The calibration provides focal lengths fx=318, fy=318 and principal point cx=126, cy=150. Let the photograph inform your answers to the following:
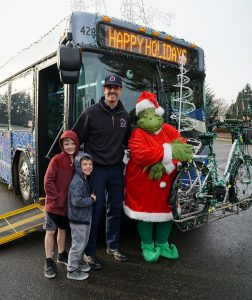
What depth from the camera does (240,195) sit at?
447cm

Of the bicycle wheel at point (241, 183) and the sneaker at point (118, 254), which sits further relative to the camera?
the bicycle wheel at point (241, 183)

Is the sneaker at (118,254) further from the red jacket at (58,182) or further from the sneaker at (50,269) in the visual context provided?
the red jacket at (58,182)

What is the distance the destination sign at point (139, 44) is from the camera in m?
4.29

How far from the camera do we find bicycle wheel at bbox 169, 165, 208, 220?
363 cm

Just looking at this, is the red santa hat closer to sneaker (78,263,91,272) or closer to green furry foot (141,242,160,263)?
green furry foot (141,242,160,263)

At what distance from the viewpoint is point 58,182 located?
339 centimetres

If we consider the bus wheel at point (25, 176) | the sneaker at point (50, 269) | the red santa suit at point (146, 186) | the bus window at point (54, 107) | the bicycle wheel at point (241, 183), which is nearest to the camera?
the sneaker at point (50, 269)

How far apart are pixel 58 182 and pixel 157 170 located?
1100 mm

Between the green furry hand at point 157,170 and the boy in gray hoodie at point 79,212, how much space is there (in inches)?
28.4

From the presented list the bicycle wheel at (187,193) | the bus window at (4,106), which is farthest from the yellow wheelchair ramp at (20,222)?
the bus window at (4,106)

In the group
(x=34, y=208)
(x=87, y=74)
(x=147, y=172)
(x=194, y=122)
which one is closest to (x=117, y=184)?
(x=147, y=172)

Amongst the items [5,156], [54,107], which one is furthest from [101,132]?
[5,156]

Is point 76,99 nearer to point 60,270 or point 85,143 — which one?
point 85,143

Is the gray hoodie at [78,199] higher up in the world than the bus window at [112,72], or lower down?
lower down
